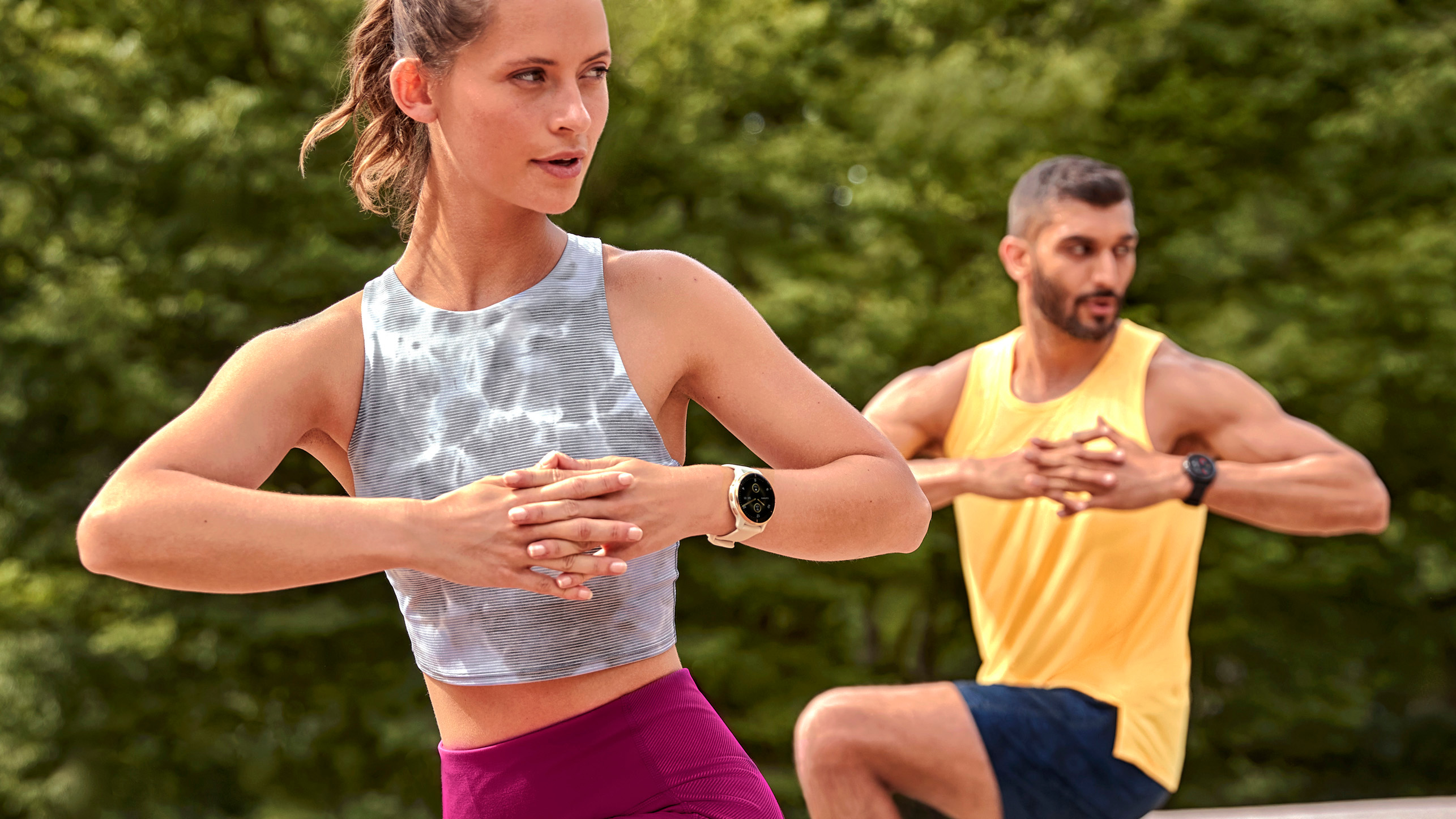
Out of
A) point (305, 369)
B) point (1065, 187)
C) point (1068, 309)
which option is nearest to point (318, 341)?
point (305, 369)

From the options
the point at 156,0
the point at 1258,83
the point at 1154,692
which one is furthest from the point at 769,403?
the point at 1258,83

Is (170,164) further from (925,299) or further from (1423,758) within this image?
(1423,758)

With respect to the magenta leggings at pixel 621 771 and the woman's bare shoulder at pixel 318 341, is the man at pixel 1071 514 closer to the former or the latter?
the magenta leggings at pixel 621 771

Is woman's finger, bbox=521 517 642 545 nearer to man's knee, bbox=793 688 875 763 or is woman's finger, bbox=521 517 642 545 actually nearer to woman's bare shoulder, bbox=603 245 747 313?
woman's bare shoulder, bbox=603 245 747 313

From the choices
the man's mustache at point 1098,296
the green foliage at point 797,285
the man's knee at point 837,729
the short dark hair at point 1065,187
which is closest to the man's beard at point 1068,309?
the man's mustache at point 1098,296

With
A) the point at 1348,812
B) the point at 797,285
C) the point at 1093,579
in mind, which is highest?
the point at 797,285

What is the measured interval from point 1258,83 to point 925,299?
126 inches

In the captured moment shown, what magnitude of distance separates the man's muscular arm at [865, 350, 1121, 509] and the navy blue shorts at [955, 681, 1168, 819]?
0.53m

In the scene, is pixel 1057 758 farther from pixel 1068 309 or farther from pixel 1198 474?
pixel 1068 309

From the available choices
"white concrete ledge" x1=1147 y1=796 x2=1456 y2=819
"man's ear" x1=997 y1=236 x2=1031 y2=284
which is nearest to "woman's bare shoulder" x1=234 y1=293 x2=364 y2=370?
"man's ear" x1=997 y1=236 x2=1031 y2=284

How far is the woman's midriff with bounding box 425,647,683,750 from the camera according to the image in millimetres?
1688

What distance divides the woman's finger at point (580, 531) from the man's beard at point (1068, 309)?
251 centimetres

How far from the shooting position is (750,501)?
5.24 feet

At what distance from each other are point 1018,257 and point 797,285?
4845mm
